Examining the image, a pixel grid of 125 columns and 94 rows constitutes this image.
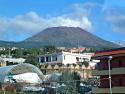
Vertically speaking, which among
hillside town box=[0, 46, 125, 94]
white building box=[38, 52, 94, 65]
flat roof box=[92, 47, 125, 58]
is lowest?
hillside town box=[0, 46, 125, 94]

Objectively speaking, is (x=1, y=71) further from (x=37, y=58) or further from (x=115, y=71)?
(x=37, y=58)

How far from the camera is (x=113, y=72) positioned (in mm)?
45594

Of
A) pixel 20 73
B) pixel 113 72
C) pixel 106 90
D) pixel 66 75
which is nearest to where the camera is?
pixel 113 72

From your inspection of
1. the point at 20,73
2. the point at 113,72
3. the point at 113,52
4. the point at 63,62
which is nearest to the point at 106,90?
the point at 113,72

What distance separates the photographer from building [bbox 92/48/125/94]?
4466cm

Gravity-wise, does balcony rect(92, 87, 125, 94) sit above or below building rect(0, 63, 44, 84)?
below

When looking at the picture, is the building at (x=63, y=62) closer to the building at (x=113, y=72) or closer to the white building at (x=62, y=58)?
the white building at (x=62, y=58)

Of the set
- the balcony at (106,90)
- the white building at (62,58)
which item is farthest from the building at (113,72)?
the white building at (62,58)

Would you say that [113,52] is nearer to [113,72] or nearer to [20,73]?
[113,72]

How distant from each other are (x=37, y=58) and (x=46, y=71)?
815 inches

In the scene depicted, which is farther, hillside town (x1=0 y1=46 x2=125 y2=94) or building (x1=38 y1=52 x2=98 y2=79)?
building (x1=38 y1=52 x2=98 y2=79)

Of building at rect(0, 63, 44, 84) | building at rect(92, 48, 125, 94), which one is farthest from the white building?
building at rect(92, 48, 125, 94)

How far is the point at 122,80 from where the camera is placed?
44750 mm

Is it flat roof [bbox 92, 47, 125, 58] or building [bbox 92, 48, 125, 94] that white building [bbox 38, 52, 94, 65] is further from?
building [bbox 92, 48, 125, 94]
